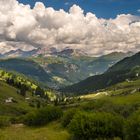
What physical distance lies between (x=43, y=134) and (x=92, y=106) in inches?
2422

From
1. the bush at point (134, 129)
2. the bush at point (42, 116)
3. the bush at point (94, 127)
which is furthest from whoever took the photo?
the bush at point (42, 116)

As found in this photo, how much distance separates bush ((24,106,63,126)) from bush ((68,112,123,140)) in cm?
3832

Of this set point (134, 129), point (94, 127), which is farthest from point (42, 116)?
point (134, 129)

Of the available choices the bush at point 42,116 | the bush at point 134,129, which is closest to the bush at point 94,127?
the bush at point 134,129

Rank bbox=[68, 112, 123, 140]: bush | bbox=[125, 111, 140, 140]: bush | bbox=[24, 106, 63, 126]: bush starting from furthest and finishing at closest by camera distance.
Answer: bbox=[24, 106, 63, 126]: bush → bbox=[68, 112, 123, 140]: bush → bbox=[125, 111, 140, 140]: bush

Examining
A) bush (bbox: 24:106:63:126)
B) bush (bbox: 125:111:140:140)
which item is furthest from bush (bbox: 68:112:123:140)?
bush (bbox: 24:106:63:126)

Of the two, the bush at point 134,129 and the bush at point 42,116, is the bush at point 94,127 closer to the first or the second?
the bush at point 134,129

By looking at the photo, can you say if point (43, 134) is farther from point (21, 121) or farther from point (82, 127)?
point (21, 121)

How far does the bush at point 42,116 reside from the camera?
114 m

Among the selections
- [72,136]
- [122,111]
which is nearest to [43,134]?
[72,136]

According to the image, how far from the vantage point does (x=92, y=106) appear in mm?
149125

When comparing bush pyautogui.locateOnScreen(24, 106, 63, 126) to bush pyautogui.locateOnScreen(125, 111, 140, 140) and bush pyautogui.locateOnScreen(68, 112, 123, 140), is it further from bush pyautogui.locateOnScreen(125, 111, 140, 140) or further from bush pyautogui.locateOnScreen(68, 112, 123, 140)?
bush pyautogui.locateOnScreen(125, 111, 140, 140)

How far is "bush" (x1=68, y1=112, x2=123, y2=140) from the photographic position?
75.8 metres

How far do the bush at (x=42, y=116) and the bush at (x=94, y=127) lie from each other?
38.3 m
